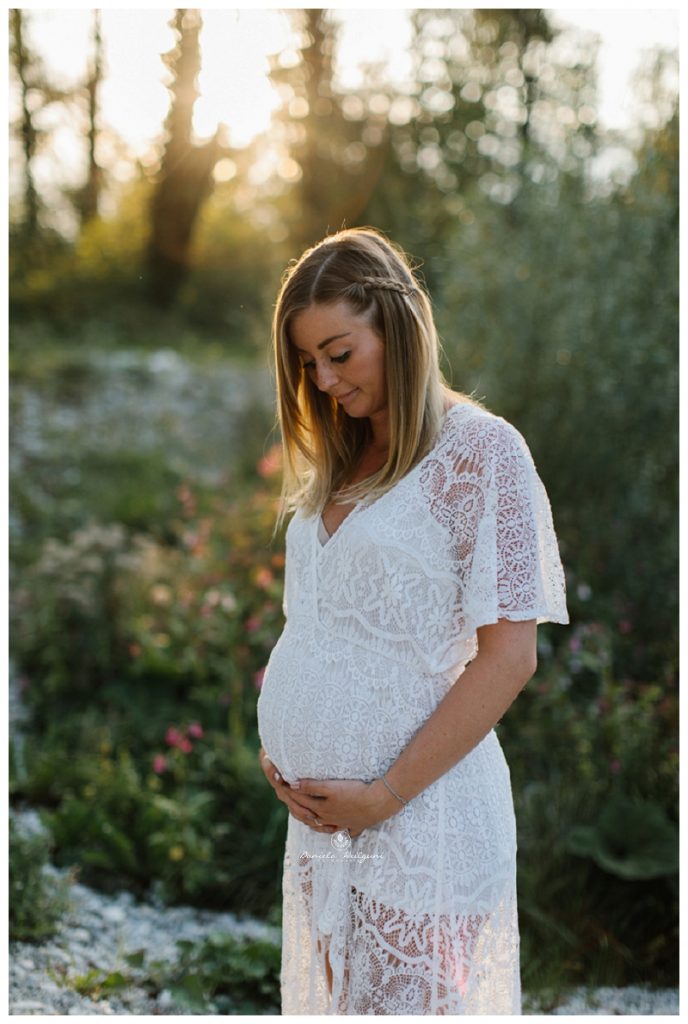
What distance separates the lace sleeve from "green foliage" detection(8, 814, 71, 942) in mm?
2189

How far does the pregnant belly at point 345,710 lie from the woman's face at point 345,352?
1.73ft

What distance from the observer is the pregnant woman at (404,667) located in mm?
1686

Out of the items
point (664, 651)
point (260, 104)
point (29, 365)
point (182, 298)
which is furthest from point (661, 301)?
point (182, 298)

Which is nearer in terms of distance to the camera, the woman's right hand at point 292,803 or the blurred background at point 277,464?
the woman's right hand at point 292,803

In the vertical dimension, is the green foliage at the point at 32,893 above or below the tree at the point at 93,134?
below

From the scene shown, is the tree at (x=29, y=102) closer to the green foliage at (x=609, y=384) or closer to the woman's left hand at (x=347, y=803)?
the green foliage at (x=609, y=384)

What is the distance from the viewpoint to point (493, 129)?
9.02m

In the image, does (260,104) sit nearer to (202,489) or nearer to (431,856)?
(202,489)

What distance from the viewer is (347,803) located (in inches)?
69.1

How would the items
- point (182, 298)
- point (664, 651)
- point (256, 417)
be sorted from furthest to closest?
1. point (182, 298)
2. point (256, 417)
3. point (664, 651)

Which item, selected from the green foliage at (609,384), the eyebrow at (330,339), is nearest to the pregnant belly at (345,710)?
the eyebrow at (330,339)

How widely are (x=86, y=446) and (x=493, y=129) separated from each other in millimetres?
5285

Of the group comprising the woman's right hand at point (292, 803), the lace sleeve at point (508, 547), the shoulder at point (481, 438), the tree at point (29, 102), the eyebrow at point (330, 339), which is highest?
the tree at point (29, 102)

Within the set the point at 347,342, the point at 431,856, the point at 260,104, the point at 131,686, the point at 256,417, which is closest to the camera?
the point at 431,856
